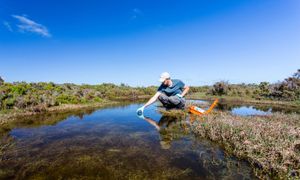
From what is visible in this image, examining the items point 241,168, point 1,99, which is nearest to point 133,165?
point 241,168

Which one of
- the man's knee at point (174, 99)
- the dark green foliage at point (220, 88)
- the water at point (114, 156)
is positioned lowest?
the water at point (114, 156)

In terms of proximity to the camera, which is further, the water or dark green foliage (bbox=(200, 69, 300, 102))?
dark green foliage (bbox=(200, 69, 300, 102))

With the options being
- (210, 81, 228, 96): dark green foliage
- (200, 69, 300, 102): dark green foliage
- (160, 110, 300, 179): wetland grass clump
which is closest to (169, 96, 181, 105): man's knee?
(160, 110, 300, 179): wetland grass clump

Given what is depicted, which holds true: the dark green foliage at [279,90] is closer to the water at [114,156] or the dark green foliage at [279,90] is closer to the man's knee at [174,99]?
the man's knee at [174,99]

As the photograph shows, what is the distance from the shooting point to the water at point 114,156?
2.91 meters

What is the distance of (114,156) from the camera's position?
366cm

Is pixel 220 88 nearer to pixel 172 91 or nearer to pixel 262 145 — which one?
pixel 172 91

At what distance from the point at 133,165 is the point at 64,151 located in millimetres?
1885

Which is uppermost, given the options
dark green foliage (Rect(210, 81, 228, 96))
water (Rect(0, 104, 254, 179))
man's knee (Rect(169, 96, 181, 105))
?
dark green foliage (Rect(210, 81, 228, 96))

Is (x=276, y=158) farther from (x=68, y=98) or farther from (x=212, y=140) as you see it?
(x=68, y=98)

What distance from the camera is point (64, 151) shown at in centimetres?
393

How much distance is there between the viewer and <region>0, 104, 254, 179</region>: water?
9.54ft

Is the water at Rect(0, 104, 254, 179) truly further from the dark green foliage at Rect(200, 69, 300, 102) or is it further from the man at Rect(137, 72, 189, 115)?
the dark green foliage at Rect(200, 69, 300, 102)

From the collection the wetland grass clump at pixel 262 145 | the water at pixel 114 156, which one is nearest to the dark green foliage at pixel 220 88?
the wetland grass clump at pixel 262 145
